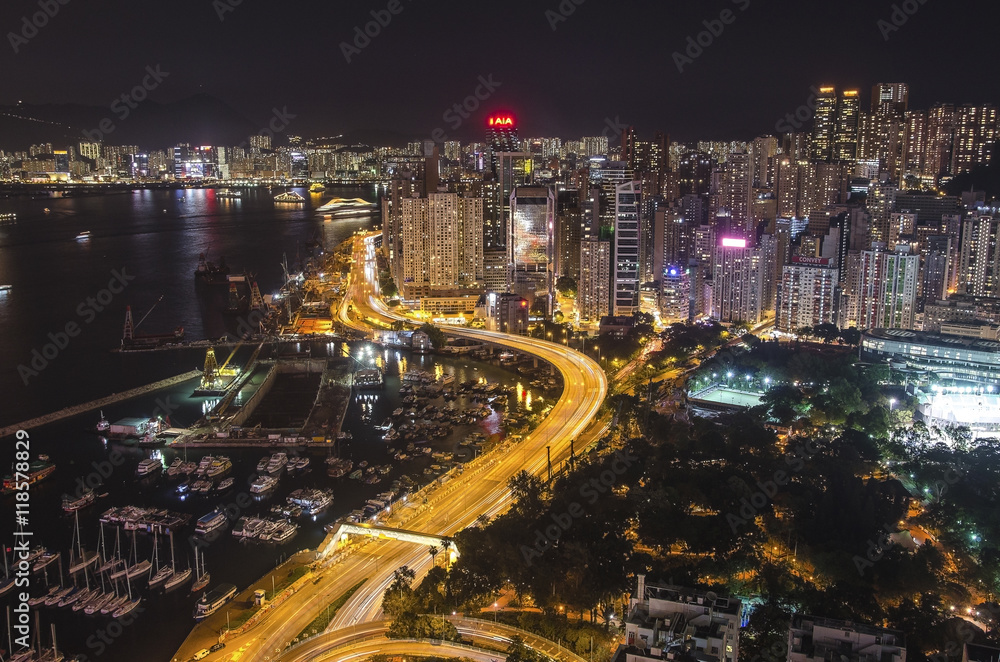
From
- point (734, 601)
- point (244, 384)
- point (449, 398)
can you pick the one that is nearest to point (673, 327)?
point (449, 398)

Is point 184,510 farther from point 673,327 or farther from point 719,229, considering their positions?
point 719,229

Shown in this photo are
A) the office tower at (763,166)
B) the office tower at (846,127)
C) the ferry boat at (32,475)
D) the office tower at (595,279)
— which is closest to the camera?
the ferry boat at (32,475)

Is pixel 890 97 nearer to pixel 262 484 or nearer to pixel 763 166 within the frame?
pixel 763 166

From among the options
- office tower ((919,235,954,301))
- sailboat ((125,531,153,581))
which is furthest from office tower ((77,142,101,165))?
sailboat ((125,531,153,581))

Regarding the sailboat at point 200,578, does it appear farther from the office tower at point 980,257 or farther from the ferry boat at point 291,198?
the ferry boat at point 291,198

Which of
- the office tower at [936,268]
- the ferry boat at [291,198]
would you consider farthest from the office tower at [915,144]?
the ferry boat at [291,198]

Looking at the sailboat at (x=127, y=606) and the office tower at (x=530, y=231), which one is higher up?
the office tower at (x=530, y=231)

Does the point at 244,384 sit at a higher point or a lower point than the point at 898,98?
lower
